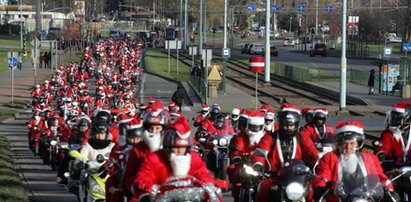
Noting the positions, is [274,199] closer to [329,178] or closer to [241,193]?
[329,178]

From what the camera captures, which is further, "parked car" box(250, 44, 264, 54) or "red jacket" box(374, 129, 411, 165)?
"parked car" box(250, 44, 264, 54)

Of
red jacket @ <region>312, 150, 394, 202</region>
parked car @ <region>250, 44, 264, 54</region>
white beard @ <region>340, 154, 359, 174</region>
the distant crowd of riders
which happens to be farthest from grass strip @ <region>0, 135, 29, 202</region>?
parked car @ <region>250, 44, 264, 54</region>

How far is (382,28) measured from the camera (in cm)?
12369

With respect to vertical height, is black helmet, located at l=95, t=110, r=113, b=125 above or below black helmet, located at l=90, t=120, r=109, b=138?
above

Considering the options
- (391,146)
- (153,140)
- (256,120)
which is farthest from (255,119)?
(153,140)

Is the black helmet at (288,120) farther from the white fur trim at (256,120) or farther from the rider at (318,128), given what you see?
the rider at (318,128)

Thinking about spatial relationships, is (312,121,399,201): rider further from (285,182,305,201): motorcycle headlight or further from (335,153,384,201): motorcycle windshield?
(285,182,305,201): motorcycle headlight

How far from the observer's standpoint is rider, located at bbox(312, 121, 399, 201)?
1007cm

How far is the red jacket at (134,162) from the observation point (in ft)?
35.5

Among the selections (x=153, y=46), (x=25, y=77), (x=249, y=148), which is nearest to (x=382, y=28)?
(x=153, y=46)

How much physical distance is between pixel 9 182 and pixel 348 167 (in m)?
11.3

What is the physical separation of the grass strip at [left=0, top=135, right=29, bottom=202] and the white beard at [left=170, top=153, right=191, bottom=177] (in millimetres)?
7909

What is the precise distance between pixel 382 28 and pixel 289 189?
116 m

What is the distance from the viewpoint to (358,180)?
10047 mm
